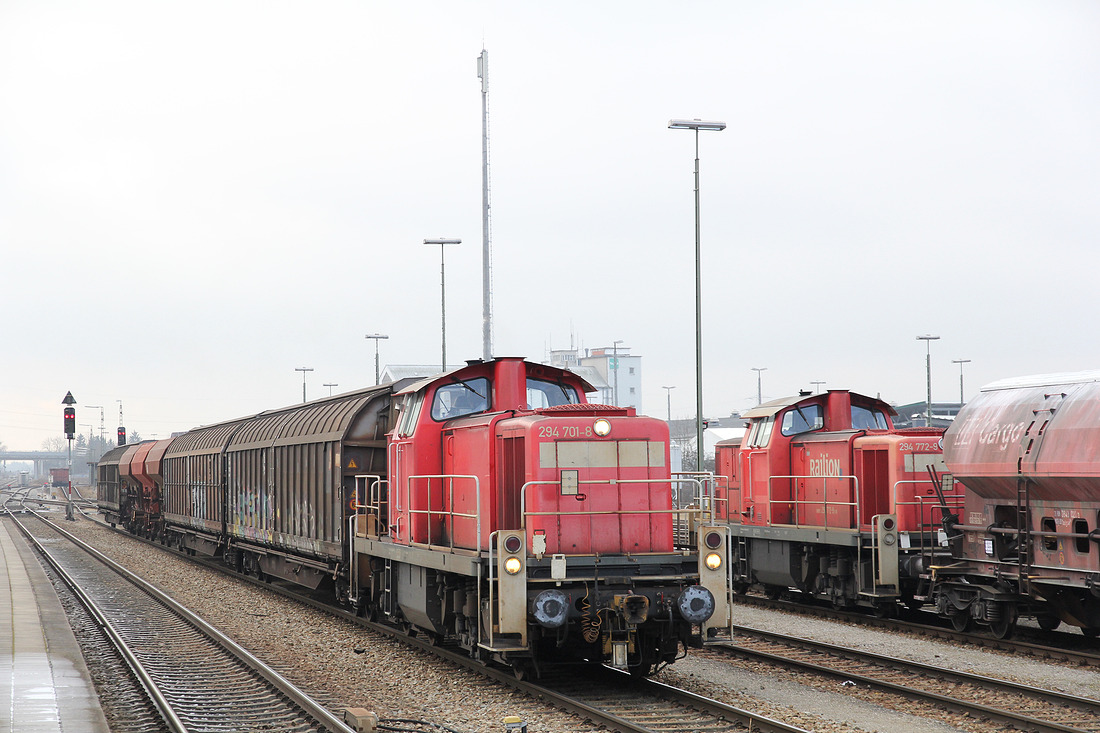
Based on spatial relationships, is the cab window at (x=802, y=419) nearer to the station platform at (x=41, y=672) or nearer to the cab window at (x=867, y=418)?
the cab window at (x=867, y=418)

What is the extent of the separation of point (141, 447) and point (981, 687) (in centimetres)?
3884

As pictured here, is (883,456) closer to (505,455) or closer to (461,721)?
(505,455)

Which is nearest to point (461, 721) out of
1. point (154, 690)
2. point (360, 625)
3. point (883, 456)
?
point (154, 690)

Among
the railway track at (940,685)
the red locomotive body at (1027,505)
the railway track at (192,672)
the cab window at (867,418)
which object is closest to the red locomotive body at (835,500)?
the cab window at (867,418)

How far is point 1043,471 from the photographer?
13.5 m

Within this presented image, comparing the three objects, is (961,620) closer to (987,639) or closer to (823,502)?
(987,639)

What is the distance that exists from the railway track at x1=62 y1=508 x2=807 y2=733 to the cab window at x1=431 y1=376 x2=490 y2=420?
2.90 m

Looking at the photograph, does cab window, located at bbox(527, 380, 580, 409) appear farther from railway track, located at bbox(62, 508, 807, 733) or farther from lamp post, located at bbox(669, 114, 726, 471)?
lamp post, located at bbox(669, 114, 726, 471)

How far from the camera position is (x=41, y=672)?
1216 cm

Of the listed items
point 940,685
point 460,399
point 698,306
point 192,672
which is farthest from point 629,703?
point 698,306

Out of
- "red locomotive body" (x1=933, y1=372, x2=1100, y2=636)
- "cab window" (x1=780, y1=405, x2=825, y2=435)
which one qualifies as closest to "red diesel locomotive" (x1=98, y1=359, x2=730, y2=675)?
"red locomotive body" (x1=933, y1=372, x2=1100, y2=636)

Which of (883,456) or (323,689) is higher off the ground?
(883,456)

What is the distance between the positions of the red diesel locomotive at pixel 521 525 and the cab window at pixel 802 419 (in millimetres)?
7231

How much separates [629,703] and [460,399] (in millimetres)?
4255
